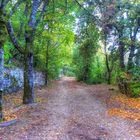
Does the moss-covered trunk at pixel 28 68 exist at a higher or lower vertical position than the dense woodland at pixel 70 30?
lower

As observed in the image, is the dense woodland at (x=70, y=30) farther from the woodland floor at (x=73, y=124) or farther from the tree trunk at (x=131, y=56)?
the woodland floor at (x=73, y=124)

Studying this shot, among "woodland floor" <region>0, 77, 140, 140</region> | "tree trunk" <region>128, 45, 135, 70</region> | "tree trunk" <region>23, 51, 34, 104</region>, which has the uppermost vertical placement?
"tree trunk" <region>128, 45, 135, 70</region>

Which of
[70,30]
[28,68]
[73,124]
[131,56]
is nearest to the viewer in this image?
[73,124]

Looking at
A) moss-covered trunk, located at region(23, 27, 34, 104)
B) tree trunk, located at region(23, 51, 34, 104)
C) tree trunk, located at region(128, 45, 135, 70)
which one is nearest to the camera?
moss-covered trunk, located at region(23, 27, 34, 104)

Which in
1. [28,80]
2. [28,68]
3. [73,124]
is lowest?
[73,124]

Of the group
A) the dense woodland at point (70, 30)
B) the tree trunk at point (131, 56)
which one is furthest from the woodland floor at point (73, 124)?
the tree trunk at point (131, 56)

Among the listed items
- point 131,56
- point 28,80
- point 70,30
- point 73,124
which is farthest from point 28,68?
point 70,30

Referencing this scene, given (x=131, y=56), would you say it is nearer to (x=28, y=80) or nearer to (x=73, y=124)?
(x=28, y=80)

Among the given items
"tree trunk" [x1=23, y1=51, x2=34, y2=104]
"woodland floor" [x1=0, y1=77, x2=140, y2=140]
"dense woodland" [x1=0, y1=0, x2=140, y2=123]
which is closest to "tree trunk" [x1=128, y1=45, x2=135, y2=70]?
"dense woodland" [x1=0, y1=0, x2=140, y2=123]

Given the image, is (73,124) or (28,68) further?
(28,68)

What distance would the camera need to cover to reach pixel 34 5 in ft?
42.9

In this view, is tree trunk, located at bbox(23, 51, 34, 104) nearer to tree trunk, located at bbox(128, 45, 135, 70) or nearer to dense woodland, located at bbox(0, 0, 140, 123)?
dense woodland, located at bbox(0, 0, 140, 123)

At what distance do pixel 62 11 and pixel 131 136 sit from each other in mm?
10753

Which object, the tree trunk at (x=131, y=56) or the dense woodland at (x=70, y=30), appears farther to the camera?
the tree trunk at (x=131, y=56)
